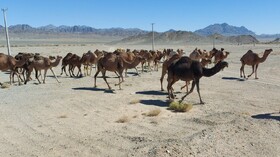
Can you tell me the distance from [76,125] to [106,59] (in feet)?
24.3

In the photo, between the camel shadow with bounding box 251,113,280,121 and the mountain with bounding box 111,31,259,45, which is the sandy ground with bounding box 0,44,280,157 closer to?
the camel shadow with bounding box 251,113,280,121

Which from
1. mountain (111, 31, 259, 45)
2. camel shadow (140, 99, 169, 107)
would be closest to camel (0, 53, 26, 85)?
camel shadow (140, 99, 169, 107)

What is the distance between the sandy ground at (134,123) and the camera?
10.3 meters

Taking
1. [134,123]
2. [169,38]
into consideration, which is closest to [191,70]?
[134,123]

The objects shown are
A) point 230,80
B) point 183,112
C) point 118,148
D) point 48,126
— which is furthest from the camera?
point 230,80

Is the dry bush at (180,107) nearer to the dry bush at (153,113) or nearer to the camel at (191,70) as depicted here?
the dry bush at (153,113)

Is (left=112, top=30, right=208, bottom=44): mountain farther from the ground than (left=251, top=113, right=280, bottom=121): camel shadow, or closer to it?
farther from the ground

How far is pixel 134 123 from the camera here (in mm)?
13016

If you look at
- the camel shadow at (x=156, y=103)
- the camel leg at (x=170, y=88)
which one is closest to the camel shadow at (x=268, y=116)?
the camel shadow at (x=156, y=103)

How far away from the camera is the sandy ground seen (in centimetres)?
1034

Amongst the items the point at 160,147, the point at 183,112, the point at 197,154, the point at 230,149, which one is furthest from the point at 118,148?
the point at 183,112

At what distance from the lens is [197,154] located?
32.1 feet

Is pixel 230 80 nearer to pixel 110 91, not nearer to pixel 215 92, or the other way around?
pixel 215 92

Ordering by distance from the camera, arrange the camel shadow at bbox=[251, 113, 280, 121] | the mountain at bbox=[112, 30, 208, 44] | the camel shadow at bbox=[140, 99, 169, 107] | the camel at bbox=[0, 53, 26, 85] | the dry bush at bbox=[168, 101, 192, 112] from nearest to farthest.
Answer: the camel shadow at bbox=[251, 113, 280, 121], the dry bush at bbox=[168, 101, 192, 112], the camel shadow at bbox=[140, 99, 169, 107], the camel at bbox=[0, 53, 26, 85], the mountain at bbox=[112, 30, 208, 44]
